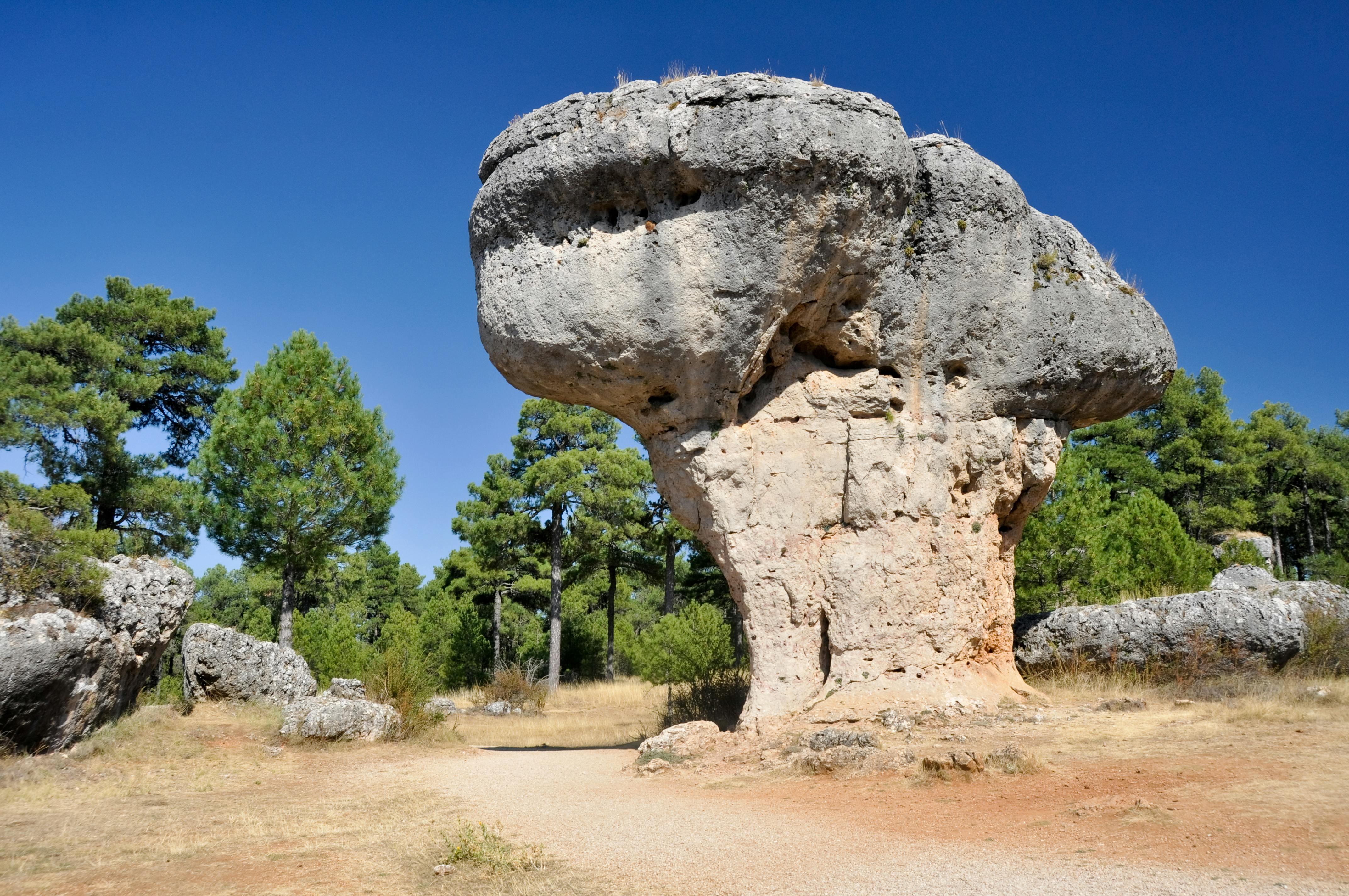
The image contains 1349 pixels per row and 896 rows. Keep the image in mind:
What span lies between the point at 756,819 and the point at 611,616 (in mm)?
21578

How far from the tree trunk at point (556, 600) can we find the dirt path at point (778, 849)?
15.7 meters

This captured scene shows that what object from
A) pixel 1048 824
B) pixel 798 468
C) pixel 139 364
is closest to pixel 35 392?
pixel 139 364

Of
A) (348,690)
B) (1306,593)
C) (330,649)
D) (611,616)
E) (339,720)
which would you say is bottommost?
(339,720)

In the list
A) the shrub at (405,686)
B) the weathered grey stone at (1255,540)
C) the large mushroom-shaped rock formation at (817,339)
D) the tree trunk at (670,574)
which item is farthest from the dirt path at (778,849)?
the weathered grey stone at (1255,540)

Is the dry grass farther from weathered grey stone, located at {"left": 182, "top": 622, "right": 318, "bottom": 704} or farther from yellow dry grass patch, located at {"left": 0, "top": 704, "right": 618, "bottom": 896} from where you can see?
weathered grey stone, located at {"left": 182, "top": 622, "right": 318, "bottom": 704}

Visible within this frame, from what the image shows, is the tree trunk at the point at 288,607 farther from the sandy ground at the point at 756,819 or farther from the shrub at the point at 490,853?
the shrub at the point at 490,853

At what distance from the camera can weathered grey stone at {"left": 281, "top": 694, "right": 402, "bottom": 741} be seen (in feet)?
36.0

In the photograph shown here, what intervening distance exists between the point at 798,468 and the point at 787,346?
146cm

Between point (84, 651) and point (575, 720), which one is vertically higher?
point (84, 651)

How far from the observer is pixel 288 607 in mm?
16750

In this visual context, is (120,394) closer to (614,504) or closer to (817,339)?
(614,504)

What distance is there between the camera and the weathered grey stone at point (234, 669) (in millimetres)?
12641

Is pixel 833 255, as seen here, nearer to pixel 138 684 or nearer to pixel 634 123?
pixel 634 123

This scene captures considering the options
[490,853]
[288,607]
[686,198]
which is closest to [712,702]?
[686,198]
